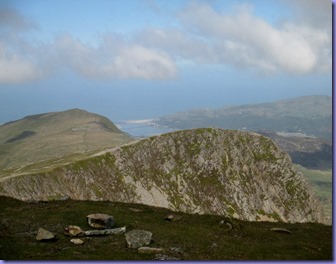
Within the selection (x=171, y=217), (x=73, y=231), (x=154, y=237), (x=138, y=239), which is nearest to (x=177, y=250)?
(x=138, y=239)

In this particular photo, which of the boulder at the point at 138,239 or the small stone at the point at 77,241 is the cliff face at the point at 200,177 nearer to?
the small stone at the point at 77,241

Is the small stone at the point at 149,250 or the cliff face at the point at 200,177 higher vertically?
the small stone at the point at 149,250

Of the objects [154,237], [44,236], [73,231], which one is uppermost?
[44,236]

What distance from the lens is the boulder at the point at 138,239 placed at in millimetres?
28578

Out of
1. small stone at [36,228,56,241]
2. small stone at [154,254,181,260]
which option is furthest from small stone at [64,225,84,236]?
small stone at [154,254,181,260]

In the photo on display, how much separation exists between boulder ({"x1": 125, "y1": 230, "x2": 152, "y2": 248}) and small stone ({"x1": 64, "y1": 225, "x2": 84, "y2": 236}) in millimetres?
4849

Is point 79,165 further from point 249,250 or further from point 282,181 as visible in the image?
point 249,250

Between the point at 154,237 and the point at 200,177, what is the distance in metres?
110

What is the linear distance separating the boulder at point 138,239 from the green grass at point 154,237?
57 cm

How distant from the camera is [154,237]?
31547 mm

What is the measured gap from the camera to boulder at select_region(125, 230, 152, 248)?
28.6 metres

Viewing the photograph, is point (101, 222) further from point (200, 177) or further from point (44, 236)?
point (200, 177)

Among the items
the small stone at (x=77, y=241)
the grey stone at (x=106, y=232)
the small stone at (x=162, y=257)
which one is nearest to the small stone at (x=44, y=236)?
the small stone at (x=77, y=241)

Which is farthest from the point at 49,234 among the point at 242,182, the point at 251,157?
the point at 251,157
